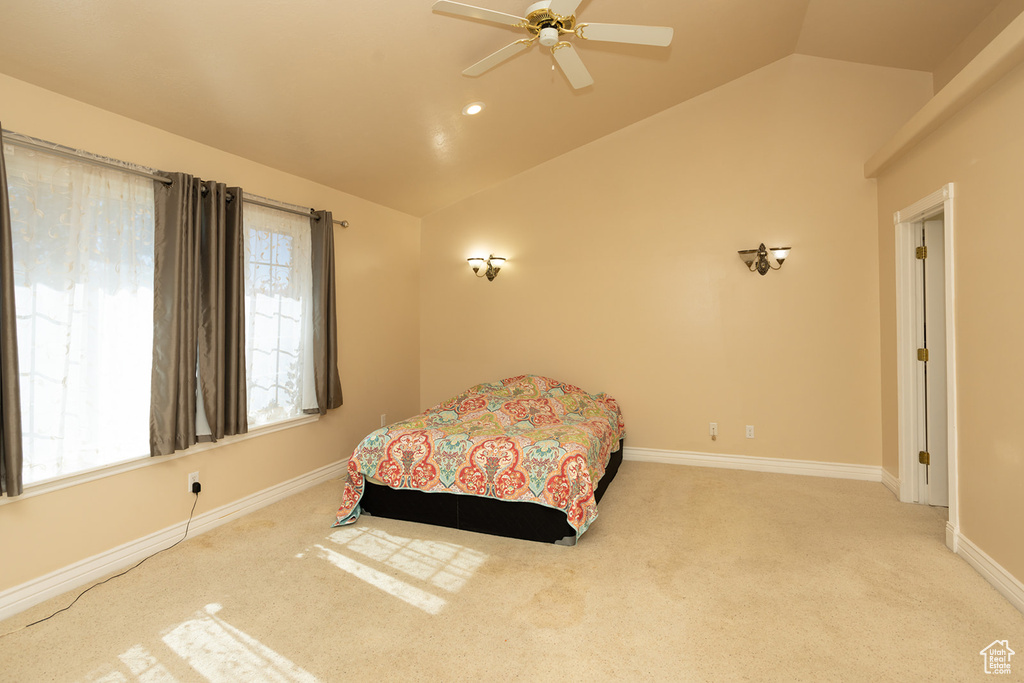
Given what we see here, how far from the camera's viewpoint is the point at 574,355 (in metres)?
4.99

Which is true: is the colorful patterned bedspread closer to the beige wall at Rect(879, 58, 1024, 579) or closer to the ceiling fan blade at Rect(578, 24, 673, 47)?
the beige wall at Rect(879, 58, 1024, 579)

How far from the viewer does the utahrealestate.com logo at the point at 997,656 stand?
6.04 feet

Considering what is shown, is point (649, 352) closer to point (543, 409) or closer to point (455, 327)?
point (543, 409)

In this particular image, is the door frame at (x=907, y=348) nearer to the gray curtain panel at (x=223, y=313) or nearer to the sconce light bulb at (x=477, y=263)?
the sconce light bulb at (x=477, y=263)

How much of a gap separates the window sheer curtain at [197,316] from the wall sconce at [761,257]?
403 cm

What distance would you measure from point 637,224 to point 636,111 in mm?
1003

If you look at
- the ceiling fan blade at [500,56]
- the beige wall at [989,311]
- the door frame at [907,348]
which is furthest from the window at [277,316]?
the door frame at [907,348]

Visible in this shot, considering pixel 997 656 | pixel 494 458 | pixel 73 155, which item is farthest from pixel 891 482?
pixel 73 155

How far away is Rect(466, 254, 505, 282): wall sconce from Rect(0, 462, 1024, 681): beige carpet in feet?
9.19

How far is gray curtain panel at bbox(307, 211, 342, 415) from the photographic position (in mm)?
3975

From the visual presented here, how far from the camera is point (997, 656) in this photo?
75.4 inches

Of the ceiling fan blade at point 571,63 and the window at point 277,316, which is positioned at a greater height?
the ceiling fan blade at point 571,63

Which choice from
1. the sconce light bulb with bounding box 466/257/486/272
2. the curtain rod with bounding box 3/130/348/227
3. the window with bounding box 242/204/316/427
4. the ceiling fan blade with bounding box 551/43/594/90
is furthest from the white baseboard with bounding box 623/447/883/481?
the curtain rod with bounding box 3/130/348/227

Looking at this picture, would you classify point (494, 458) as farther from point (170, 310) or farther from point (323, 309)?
point (170, 310)
